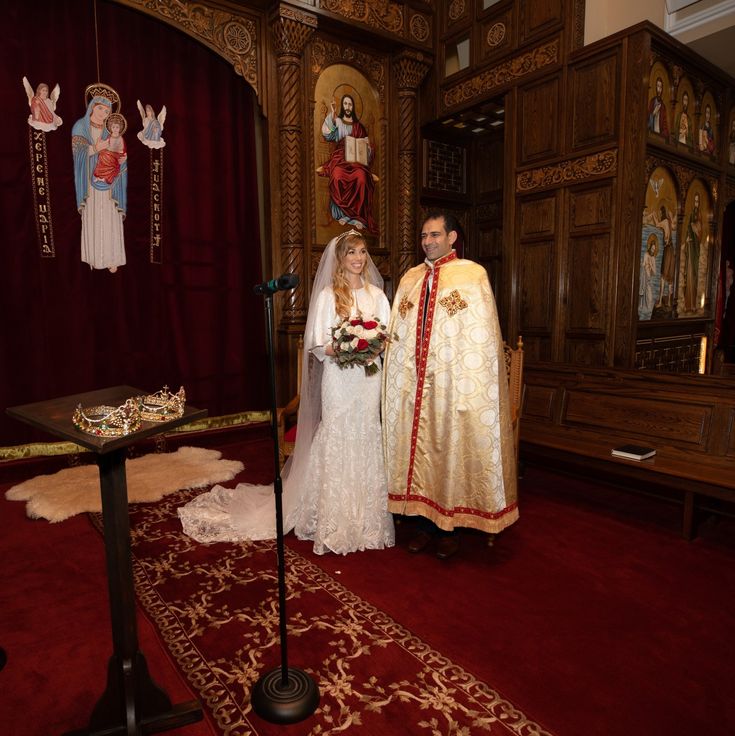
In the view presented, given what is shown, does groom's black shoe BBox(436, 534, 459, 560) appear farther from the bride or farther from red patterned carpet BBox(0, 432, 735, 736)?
the bride

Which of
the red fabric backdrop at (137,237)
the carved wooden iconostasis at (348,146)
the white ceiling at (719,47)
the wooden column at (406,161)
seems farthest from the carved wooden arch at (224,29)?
the white ceiling at (719,47)

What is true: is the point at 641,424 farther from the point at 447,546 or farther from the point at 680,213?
→ the point at 680,213

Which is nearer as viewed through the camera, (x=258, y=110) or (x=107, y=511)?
(x=107, y=511)

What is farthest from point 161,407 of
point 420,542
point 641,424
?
point 641,424

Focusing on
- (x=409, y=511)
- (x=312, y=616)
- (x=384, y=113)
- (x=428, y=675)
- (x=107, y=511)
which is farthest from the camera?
(x=384, y=113)

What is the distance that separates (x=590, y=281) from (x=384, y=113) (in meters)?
3.38

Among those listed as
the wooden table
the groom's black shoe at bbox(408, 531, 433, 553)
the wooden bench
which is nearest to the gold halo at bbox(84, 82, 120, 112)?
the wooden table

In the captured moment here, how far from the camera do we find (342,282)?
3740 millimetres

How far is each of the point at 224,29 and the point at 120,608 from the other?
6.20 meters

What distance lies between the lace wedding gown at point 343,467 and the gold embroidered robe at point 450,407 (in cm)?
11

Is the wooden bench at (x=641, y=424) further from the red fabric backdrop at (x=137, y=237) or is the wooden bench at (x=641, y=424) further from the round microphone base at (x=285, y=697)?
the red fabric backdrop at (x=137, y=237)

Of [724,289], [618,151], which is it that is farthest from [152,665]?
[724,289]

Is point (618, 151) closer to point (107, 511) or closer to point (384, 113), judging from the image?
point (384, 113)

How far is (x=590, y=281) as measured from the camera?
6.31 meters
